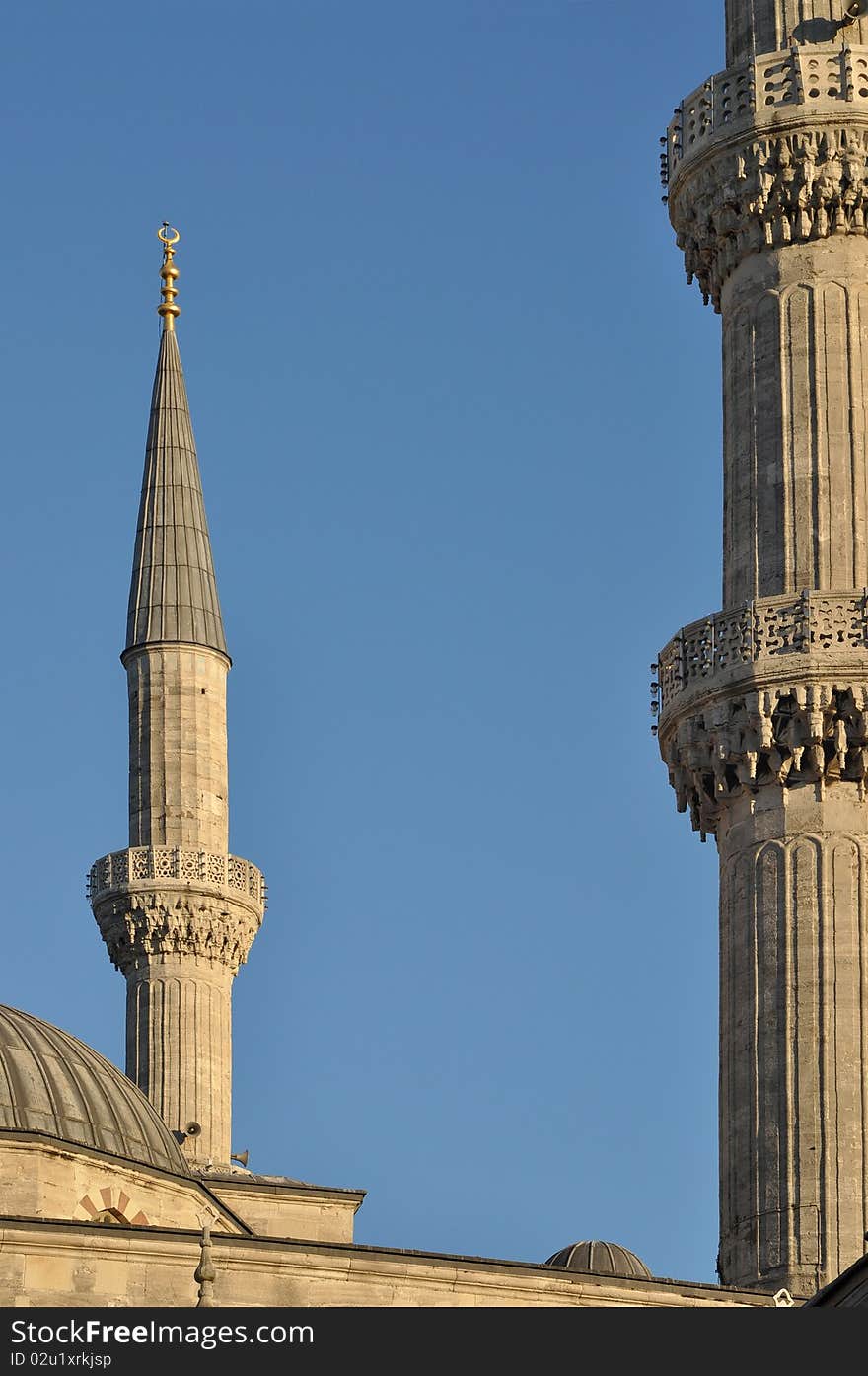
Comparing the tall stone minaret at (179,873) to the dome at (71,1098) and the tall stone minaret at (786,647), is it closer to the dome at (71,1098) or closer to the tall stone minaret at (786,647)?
the dome at (71,1098)

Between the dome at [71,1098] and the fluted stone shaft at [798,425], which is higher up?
the fluted stone shaft at [798,425]

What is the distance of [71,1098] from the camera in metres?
32.0

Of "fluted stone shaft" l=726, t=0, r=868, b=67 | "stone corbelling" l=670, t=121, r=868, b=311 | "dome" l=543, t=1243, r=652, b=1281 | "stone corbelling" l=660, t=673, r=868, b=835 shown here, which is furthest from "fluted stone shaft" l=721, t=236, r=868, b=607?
"dome" l=543, t=1243, r=652, b=1281

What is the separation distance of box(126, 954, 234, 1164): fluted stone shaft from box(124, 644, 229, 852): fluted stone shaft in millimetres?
1518

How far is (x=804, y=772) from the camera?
3159 cm

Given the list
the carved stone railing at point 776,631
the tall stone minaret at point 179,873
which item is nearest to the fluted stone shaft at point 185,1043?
the tall stone minaret at point 179,873

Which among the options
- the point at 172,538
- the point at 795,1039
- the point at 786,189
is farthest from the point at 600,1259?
the point at 172,538

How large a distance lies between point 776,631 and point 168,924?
1495cm

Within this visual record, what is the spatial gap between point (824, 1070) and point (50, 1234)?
6368mm

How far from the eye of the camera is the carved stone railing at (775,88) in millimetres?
Result: 32750

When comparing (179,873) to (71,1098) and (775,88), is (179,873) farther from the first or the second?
(775,88)

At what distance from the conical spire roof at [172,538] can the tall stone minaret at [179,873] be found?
26 millimetres

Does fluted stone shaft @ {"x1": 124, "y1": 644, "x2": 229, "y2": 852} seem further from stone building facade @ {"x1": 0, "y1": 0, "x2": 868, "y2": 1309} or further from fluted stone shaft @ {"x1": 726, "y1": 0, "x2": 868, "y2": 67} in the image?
fluted stone shaft @ {"x1": 726, "y1": 0, "x2": 868, "y2": 67}

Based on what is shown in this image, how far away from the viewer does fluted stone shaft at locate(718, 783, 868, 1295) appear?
30.5 metres
